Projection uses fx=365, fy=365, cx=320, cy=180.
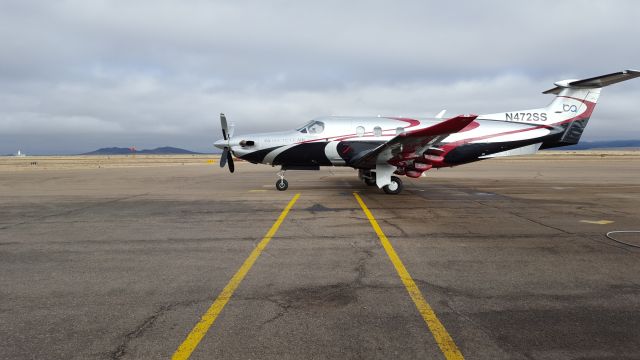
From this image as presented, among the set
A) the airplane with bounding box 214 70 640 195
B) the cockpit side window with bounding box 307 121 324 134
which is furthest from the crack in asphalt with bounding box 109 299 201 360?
the cockpit side window with bounding box 307 121 324 134

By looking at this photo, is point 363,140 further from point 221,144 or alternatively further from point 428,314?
point 428,314

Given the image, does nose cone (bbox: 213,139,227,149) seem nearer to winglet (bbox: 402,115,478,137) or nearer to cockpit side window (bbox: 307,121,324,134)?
cockpit side window (bbox: 307,121,324,134)

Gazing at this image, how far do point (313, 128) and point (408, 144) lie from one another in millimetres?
4152

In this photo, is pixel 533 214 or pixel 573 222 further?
pixel 533 214

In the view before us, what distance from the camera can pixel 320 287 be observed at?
4.57 metres

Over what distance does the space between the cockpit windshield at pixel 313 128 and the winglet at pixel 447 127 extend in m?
4.33

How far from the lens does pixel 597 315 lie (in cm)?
375

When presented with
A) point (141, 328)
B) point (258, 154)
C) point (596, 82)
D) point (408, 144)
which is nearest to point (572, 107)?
point (596, 82)

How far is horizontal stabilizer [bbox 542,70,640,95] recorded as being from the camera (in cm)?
1317

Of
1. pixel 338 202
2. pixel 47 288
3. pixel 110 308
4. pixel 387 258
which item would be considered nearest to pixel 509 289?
pixel 387 258

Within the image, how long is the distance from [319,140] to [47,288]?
439 inches

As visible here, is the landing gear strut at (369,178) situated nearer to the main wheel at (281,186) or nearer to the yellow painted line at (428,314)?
the main wheel at (281,186)

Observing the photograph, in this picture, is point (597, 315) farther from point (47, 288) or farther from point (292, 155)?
point (292, 155)

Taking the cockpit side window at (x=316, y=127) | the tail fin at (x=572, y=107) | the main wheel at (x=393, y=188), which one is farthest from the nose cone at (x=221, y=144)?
the tail fin at (x=572, y=107)
